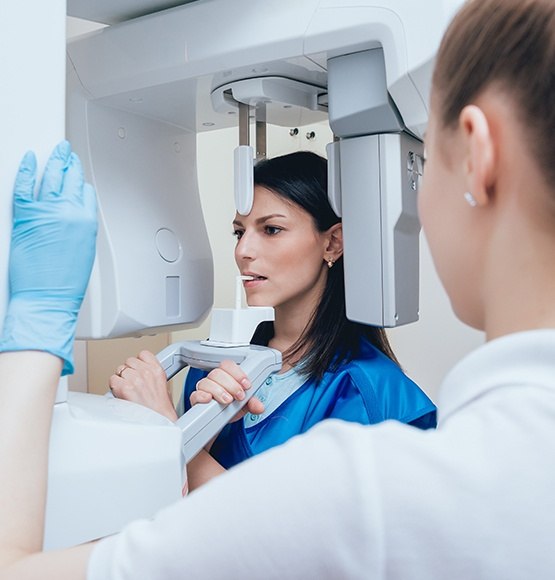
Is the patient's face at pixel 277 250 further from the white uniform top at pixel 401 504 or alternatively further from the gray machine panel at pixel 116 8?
the white uniform top at pixel 401 504

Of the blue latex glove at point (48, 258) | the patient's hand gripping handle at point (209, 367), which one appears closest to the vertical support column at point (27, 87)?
the blue latex glove at point (48, 258)

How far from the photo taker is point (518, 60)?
43 centimetres

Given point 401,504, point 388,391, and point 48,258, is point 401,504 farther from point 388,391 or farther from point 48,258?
point 388,391

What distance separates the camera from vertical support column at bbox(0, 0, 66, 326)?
2.27 ft

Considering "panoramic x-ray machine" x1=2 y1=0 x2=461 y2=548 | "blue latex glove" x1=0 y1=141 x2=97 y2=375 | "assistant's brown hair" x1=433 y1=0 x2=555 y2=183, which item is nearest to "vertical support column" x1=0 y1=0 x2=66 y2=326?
"blue latex glove" x1=0 y1=141 x2=97 y2=375

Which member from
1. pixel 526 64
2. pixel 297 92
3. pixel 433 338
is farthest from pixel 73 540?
pixel 433 338

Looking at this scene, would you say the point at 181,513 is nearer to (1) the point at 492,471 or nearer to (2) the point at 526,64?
(1) the point at 492,471

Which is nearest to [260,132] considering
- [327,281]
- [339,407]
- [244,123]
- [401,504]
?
[244,123]

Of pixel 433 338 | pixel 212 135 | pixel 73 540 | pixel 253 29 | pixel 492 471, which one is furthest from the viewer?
pixel 212 135

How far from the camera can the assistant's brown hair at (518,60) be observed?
417 mm

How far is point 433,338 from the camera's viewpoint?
1.81 metres

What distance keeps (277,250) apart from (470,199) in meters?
0.91

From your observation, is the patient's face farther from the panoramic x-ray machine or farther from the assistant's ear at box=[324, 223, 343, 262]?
the panoramic x-ray machine

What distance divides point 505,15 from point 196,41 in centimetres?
60
